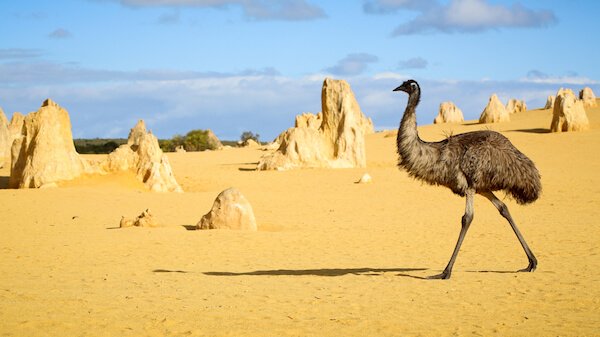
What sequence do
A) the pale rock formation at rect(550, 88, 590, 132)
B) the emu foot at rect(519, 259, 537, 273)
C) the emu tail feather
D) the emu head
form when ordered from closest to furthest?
1. the emu tail feather
2. the emu foot at rect(519, 259, 537, 273)
3. the emu head
4. the pale rock formation at rect(550, 88, 590, 132)

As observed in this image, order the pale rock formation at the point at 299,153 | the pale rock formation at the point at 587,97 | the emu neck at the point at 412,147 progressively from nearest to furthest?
the emu neck at the point at 412,147 → the pale rock formation at the point at 299,153 → the pale rock formation at the point at 587,97

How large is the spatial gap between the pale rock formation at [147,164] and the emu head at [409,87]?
46.2ft

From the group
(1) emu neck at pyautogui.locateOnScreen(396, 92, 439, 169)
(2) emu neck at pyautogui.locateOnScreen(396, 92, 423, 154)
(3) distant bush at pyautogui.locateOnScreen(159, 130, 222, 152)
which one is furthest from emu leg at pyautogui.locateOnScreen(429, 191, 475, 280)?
(3) distant bush at pyautogui.locateOnScreen(159, 130, 222, 152)

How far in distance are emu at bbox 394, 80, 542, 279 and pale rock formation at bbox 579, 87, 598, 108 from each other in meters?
48.4

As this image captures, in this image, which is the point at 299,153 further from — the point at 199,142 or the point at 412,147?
the point at 199,142

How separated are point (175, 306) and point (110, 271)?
335 cm

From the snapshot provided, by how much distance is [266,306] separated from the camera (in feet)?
29.3

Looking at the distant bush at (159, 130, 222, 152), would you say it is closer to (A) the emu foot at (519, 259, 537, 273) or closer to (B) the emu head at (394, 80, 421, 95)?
(B) the emu head at (394, 80, 421, 95)

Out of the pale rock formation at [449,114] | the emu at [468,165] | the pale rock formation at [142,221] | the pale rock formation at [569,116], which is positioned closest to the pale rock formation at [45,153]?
the pale rock formation at [142,221]

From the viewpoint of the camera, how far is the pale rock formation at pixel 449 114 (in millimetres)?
59156

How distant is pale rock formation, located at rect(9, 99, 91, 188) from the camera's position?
76.7ft

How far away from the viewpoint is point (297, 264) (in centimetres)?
1273

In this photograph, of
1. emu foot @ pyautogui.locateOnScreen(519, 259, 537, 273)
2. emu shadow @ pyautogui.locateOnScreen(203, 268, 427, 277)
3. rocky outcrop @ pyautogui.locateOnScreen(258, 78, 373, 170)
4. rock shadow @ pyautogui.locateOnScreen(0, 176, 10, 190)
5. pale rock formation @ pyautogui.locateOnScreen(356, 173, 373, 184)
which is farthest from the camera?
rocky outcrop @ pyautogui.locateOnScreen(258, 78, 373, 170)

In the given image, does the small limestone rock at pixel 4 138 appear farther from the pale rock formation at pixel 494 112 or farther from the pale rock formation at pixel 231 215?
the pale rock formation at pixel 494 112
